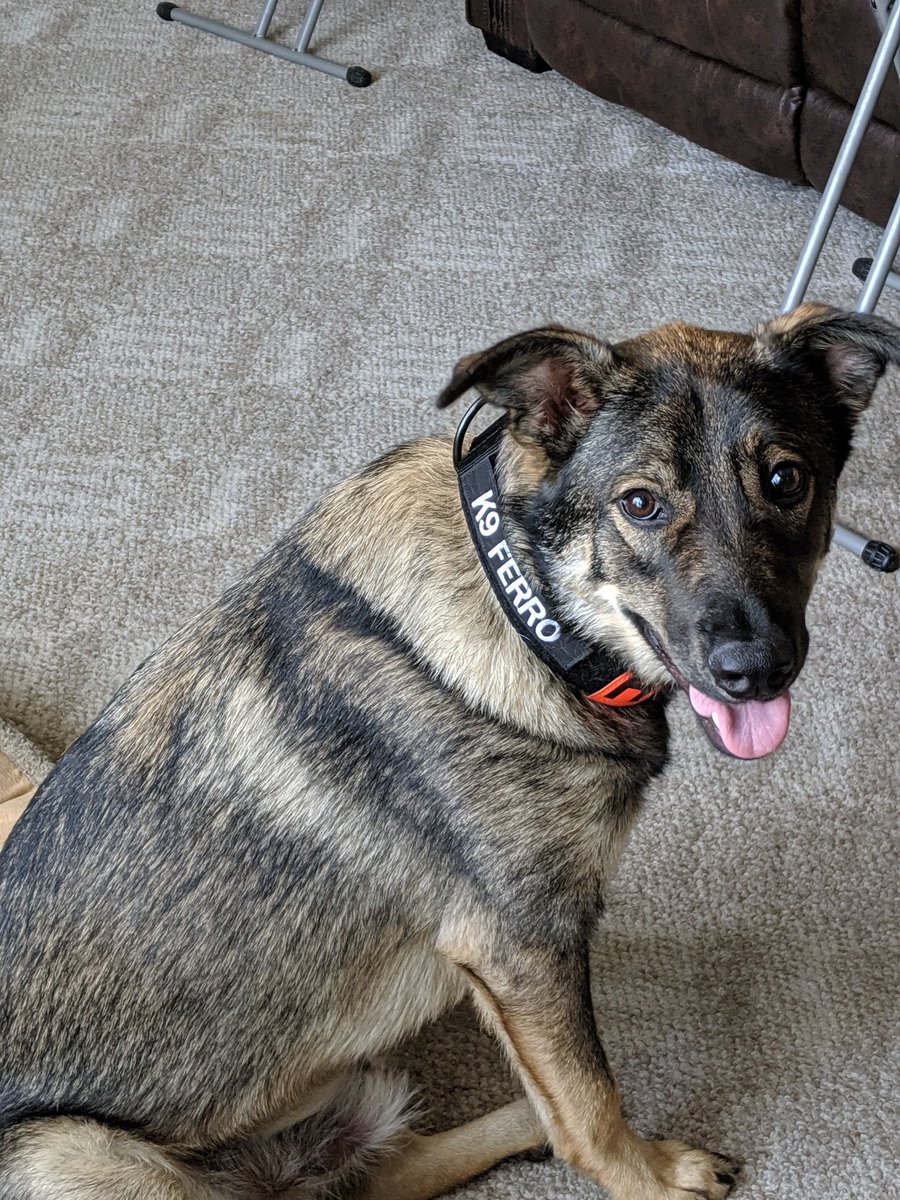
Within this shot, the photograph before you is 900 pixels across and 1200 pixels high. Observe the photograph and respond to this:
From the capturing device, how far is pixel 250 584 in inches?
56.7

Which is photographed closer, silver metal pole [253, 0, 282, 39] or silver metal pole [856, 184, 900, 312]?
silver metal pole [856, 184, 900, 312]

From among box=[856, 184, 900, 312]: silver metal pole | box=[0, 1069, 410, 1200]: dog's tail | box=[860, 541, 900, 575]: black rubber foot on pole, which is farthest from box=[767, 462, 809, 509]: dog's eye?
box=[856, 184, 900, 312]: silver metal pole

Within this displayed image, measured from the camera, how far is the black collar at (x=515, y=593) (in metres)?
1.34

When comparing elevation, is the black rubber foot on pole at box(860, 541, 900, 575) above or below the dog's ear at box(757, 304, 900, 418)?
below

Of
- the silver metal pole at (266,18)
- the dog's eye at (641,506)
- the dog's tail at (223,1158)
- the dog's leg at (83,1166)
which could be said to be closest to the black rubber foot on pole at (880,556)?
the dog's eye at (641,506)

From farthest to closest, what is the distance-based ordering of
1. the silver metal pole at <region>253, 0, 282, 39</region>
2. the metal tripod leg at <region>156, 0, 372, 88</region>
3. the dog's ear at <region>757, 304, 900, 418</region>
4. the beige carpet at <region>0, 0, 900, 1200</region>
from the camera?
the silver metal pole at <region>253, 0, 282, 39</region>
the metal tripod leg at <region>156, 0, 372, 88</region>
the beige carpet at <region>0, 0, 900, 1200</region>
the dog's ear at <region>757, 304, 900, 418</region>

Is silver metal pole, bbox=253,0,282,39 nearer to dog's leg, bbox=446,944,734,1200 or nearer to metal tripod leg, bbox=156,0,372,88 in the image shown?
metal tripod leg, bbox=156,0,372,88

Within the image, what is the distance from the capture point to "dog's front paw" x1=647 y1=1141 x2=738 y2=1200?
1.53 m

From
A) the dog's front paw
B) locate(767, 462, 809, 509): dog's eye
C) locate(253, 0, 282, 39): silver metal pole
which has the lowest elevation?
the dog's front paw

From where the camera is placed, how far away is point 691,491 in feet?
4.26

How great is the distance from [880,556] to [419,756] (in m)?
1.24

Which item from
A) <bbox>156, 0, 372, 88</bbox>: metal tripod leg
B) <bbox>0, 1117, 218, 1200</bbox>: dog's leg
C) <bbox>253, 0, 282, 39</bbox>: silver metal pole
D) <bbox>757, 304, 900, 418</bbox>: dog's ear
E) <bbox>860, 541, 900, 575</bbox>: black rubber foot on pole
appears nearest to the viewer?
<bbox>0, 1117, 218, 1200</bbox>: dog's leg

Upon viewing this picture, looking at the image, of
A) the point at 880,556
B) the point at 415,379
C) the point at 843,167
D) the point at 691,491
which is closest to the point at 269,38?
the point at 415,379

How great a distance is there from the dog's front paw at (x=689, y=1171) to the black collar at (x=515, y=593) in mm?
607
